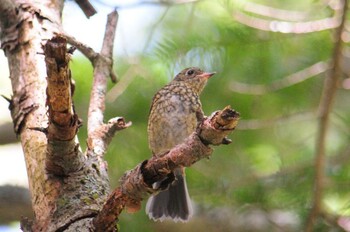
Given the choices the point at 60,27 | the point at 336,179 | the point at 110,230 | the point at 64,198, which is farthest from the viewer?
the point at 336,179

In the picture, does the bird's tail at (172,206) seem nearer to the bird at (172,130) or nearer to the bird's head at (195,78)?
the bird at (172,130)

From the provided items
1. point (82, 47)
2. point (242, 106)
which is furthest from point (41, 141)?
point (242, 106)

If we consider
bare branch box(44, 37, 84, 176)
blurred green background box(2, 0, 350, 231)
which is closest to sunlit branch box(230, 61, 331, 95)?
blurred green background box(2, 0, 350, 231)

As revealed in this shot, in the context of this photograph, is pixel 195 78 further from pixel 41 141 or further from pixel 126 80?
pixel 41 141

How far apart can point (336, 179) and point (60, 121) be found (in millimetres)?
1677

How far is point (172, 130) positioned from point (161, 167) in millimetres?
1457

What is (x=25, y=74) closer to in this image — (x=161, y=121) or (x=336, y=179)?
(x=161, y=121)

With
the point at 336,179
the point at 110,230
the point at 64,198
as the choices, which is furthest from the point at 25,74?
the point at 336,179

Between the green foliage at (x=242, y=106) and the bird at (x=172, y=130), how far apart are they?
107 mm

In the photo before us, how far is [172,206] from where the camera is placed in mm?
2934

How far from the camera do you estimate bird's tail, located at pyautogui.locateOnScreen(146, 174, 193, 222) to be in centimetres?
287

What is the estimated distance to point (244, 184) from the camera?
2982mm

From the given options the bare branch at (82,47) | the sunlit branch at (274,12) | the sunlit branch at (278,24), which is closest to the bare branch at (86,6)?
the bare branch at (82,47)

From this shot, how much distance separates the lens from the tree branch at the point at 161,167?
1.37 meters
